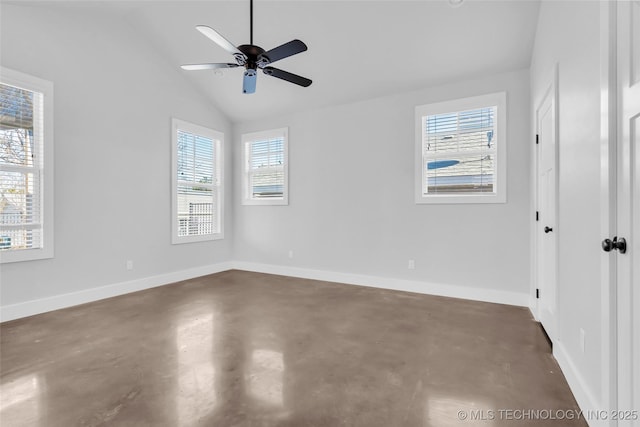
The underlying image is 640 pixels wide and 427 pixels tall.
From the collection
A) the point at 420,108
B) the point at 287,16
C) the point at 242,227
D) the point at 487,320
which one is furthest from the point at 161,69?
the point at 487,320

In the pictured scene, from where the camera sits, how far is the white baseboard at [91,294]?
325cm

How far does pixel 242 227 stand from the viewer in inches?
235

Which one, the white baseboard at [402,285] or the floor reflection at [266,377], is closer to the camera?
the floor reflection at [266,377]

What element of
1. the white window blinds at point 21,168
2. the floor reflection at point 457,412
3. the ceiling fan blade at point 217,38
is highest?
the ceiling fan blade at point 217,38

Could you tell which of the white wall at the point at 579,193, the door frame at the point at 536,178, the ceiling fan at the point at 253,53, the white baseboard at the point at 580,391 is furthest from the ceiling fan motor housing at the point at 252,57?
the white baseboard at the point at 580,391

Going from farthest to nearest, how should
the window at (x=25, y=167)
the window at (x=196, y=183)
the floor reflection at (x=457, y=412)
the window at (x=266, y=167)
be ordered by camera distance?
the window at (x=266, y=167)
the window at (x=196, y=183)
the window at (x=25, y=167)
the floor reflection at (x=457, y=412)

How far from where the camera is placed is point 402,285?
439 centimetres

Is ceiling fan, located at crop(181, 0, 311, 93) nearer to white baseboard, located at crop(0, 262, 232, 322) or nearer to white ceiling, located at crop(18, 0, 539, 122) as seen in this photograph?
white ceiling, located at crop(18, 0, 539, 122)

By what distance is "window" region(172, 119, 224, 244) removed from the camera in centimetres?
498

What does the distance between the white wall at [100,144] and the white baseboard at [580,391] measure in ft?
15.9

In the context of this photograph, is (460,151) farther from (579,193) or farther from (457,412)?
(457,412)

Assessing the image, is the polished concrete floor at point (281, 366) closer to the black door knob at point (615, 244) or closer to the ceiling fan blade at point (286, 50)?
the black door knob at point (615, 244)

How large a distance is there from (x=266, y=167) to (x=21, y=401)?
4433 mm

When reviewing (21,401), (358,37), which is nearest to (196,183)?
(358,37)
